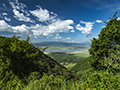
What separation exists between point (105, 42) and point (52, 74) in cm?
887

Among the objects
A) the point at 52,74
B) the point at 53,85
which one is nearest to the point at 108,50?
the point at 52,74

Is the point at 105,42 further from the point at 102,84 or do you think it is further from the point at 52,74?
the point at 52,74

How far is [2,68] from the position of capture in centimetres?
776

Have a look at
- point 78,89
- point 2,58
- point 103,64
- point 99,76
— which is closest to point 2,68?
point 2,58

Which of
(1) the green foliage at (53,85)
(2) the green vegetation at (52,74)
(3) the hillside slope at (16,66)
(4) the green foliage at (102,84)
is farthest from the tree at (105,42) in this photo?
(3) the hillside slope at (16,66)

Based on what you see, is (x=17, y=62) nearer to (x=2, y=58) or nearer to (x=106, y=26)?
(x=2, y=58)

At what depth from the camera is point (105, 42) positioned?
37.2 ft

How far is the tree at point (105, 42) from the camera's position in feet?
35.6

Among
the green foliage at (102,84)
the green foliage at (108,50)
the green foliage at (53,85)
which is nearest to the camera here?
the green foliage at (102,84)

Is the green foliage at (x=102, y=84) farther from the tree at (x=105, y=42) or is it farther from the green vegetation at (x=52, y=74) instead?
the tree at (x=105, y=42)

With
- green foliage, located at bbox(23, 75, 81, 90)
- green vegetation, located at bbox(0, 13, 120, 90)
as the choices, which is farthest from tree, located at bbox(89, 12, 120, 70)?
green foliage, located at bbox(23, 75, 81, 90)

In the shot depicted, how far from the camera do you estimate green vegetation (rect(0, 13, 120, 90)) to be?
528cm

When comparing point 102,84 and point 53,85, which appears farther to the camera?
point 53,85

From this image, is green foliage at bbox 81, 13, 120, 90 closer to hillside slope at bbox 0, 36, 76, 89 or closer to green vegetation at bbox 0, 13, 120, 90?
green vegetation at bbox 0, 13, 120, 90
